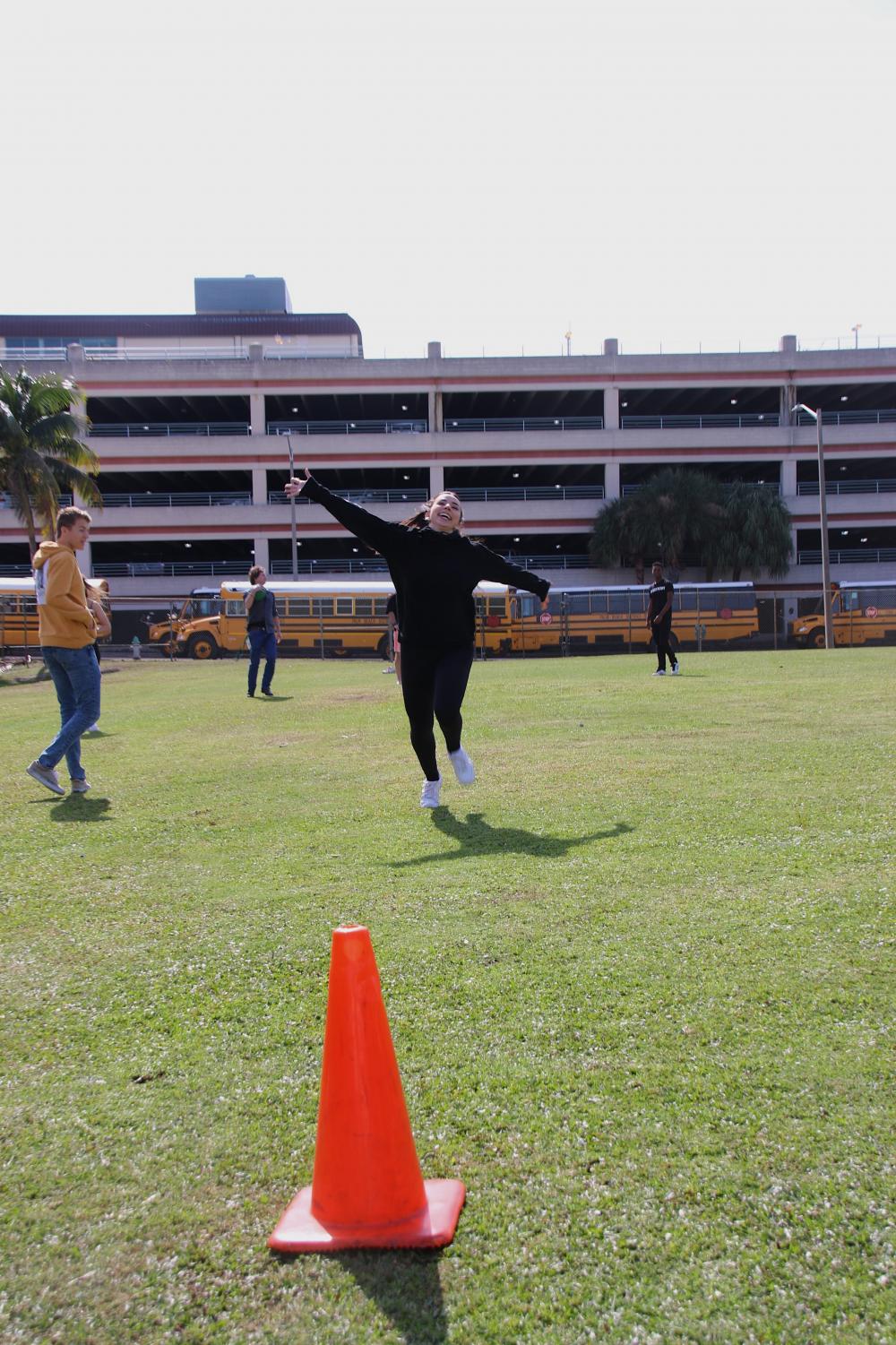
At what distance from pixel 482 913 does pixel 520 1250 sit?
1839mm

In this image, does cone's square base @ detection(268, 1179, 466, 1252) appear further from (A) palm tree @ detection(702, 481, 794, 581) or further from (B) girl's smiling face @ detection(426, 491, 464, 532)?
(A) palm tree @ detection(702, 481, 794, 581)

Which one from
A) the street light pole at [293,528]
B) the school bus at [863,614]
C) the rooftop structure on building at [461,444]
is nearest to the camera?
the school bus at [863,614]

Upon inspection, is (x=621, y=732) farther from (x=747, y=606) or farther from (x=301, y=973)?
(x=747, y=606)

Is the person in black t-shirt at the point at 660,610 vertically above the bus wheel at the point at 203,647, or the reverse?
the person in black t-shirt at the point at 660,610

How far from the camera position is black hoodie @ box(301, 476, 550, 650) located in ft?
18.6

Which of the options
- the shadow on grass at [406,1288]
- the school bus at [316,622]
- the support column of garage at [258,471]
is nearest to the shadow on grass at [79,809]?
the shadow on grass at [406,1288]

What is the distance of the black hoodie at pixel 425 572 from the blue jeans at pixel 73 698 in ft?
7.63

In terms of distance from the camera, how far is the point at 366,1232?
5.77 ft

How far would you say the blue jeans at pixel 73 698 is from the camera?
6637mm

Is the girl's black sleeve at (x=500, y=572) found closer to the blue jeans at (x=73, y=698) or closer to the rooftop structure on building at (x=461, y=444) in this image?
the blue jeans at (x=73, y=698)

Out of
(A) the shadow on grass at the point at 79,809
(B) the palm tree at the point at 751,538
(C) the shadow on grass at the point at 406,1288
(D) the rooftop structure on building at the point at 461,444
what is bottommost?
(A) the shadow on grass at the point at 79,809

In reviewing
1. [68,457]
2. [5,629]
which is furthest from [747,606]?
[5,629]

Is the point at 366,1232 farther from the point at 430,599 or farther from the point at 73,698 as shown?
the point at 73,698

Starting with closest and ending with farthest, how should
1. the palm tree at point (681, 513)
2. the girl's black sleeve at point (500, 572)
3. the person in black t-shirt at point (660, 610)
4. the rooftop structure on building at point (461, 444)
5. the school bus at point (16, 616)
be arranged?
the girl's black sleeve at point (500, 572)
the person in black t-shirt at point (660, 610)
the school bus at point (16, 616)
the palm tree at point (681, 513)
the rooftop structure on building at point (461, 444)
